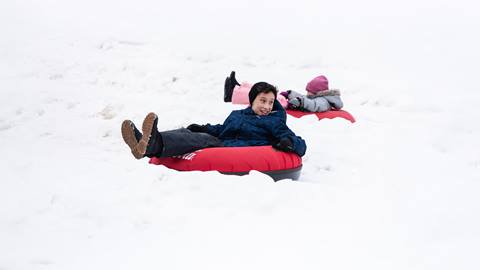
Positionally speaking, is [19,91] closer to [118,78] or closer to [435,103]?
[118,78]

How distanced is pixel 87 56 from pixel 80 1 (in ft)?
23.4

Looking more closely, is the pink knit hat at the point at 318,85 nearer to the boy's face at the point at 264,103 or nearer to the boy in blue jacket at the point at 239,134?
the boy in blue jacket at the point at 239,134

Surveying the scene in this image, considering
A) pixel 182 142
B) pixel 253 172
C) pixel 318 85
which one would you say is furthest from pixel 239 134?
pixel 318 85

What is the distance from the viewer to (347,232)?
3.19 metres

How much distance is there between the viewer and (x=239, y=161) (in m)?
4.53

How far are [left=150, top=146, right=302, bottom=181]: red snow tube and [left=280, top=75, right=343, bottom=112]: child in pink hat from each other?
2549 mm

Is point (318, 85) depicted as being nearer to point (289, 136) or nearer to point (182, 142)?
point (289, 136)

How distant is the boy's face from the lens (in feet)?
17.2

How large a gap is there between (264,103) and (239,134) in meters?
0.39

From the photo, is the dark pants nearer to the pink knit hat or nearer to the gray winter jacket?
the gray winter jacket

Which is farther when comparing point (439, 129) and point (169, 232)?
point (439, 129)

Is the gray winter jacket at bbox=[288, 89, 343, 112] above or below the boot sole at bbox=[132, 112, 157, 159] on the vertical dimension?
below

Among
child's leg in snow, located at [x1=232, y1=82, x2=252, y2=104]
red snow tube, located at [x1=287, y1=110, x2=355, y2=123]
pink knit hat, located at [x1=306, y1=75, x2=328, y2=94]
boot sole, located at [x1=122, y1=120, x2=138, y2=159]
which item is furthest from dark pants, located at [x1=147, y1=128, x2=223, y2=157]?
pink knit hat, located at [x1=306, y1=75, x2=328, y2=94]

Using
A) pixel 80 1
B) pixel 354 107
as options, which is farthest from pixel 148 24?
pixel 354 107
